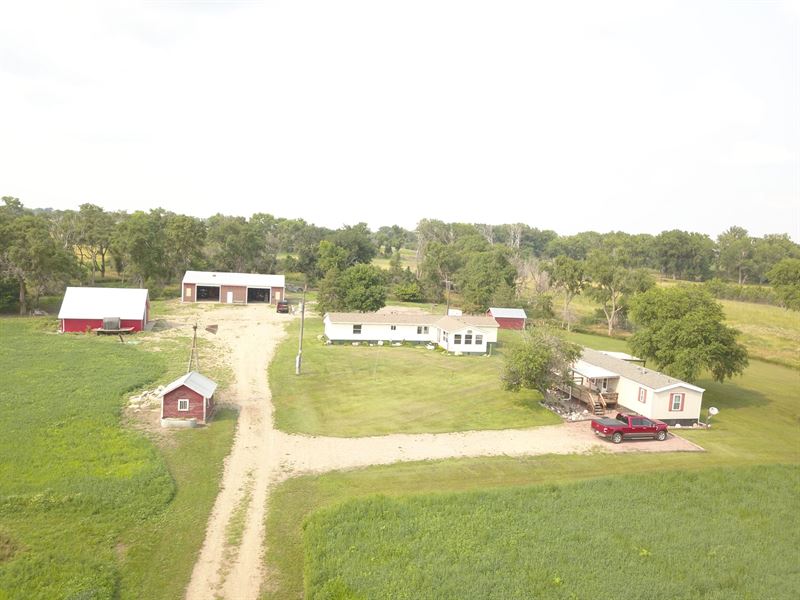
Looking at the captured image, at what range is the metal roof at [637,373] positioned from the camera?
3250 cm

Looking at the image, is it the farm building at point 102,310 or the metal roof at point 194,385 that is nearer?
the metal roof at point 194,385

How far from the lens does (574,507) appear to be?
20438mm

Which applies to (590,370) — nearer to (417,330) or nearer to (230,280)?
(417,330)

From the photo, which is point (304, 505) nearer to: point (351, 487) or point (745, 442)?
point (351, 487)

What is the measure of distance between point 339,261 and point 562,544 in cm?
6753

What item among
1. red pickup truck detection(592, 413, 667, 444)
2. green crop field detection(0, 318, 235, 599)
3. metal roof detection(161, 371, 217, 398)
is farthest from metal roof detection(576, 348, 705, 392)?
metal roof detection(161, 371, 217, 398)

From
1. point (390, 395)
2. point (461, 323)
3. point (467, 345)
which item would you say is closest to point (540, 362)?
point (390, 395)

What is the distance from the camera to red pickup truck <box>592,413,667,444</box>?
95.3 feet

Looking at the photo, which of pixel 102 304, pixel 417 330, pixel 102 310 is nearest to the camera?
pixel 102 310

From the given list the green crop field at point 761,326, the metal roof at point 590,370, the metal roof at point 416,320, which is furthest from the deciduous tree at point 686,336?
the green crop field at point 761,326

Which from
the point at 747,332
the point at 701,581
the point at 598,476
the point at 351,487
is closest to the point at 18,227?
the point at 351,487

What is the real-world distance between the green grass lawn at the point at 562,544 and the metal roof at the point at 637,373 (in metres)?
9.98

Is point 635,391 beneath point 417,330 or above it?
beneath

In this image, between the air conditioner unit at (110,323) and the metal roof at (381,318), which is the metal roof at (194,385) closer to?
the metal roof at (381,318)
